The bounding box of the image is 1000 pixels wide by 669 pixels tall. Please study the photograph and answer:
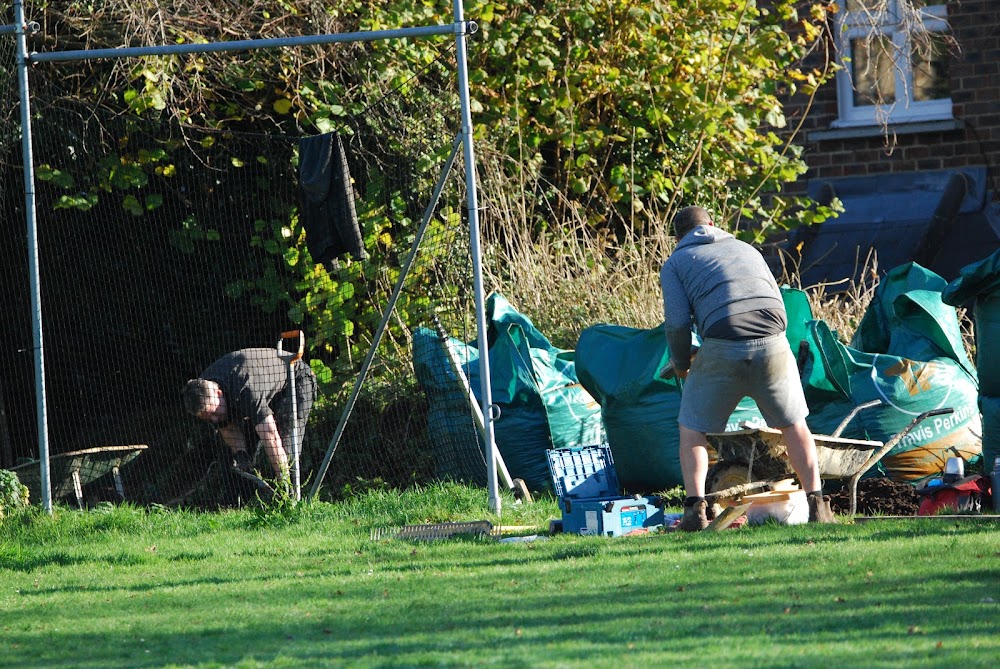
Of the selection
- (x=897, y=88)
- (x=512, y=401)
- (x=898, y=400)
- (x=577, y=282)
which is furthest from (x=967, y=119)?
(x=512, y=401)

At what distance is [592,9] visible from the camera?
11102 mm

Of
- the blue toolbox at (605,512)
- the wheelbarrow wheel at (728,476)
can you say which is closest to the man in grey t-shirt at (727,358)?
the blue toolbox at (605,512)

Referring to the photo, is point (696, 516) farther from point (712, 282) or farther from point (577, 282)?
point (577, 282)

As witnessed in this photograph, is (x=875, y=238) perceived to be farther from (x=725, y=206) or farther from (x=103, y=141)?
(x=103, y=141)

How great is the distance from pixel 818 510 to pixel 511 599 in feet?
7.09

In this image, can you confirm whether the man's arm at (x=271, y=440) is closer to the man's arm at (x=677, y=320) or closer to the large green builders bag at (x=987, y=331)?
the man's arm at (x=677, y=320)

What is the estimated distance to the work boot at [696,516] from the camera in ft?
21.9

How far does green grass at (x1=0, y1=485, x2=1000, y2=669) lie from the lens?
168 inches

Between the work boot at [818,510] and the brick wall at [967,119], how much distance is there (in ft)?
24.3

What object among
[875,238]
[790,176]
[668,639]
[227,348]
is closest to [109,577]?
[668,639]

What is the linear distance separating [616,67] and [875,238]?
3361 millimetres

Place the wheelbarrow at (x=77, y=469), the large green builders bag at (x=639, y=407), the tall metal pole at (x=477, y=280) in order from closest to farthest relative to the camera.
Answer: the tall metal pole at (x=477, y=280), the large green builders bag at (x=639, y=407), the wheelbarrow at (x=77, y=469)

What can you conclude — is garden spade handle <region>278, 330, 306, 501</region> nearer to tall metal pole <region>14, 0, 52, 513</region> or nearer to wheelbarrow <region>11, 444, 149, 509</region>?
wheelbarrow <region>11, 444, 149, 509</region>

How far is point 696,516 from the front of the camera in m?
6.70
